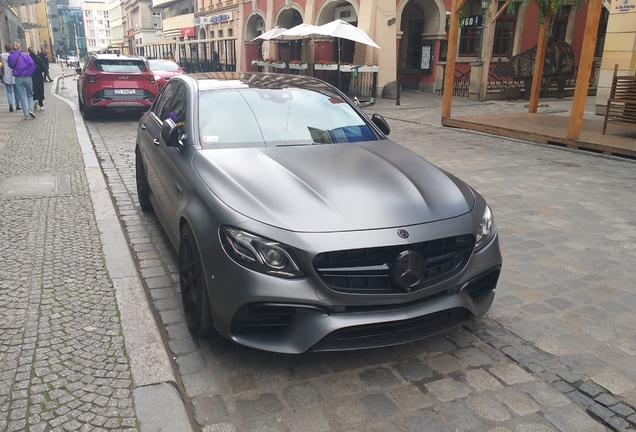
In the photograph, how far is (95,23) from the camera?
516 feet

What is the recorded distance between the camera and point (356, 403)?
287cm

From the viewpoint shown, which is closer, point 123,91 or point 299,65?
point 123,91

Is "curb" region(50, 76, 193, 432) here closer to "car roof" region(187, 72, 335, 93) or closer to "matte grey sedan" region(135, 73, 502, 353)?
"matte grey sedan" region(135, 73, 502, 353)

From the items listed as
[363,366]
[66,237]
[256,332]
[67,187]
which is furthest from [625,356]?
[67,187]

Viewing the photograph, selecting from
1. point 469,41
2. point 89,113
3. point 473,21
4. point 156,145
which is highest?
point 473,21

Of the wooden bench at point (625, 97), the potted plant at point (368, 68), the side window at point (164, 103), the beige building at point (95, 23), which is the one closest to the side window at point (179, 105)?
the side window at point (164, 103)

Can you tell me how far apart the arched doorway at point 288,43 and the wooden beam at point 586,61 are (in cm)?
2263

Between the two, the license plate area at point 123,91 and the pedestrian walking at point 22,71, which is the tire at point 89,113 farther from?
the pedestrian walking at point 22,71

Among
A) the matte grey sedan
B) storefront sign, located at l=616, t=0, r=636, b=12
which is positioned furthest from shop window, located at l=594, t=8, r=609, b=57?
the matte grey sedan

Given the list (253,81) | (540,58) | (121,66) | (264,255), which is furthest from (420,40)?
(264,255)

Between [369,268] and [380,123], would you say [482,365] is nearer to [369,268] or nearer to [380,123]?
[369,268]

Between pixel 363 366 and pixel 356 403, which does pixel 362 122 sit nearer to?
pixel 363 366

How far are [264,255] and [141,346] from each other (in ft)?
3.63

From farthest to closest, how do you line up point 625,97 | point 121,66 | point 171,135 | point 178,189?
1. point 121,66
2. point 625,97
3. point 171,135
4. point 178,189
